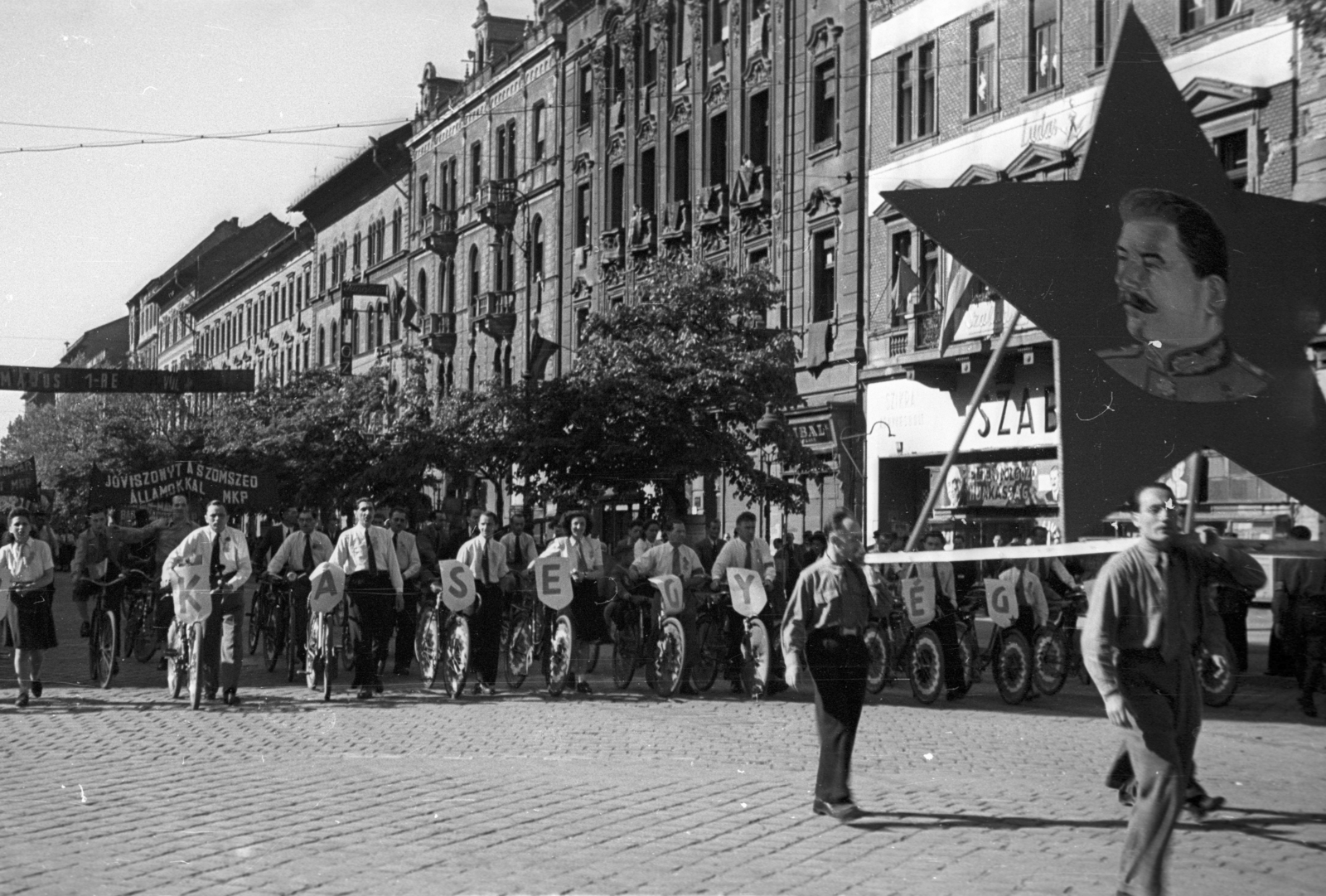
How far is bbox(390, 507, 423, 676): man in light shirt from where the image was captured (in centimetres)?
1739

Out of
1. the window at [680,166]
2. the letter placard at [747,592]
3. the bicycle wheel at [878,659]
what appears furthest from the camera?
the window at [680,166]

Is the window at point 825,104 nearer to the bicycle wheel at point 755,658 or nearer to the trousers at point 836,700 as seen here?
the bicycle wheel at point 755,658

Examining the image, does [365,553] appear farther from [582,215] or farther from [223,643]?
[582,215]

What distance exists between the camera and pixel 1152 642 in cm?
705

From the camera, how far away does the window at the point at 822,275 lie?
109ft

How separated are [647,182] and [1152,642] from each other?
3490 centimetres

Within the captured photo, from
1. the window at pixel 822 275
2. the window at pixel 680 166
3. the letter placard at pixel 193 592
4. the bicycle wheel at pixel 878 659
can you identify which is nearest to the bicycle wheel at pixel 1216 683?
the bicycle wheel at pixel 878 659

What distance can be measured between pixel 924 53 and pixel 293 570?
56.9ft

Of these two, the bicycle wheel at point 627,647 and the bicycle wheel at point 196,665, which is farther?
the bicycle wheel at point 627,647

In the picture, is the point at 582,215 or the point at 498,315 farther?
the point at 498,315

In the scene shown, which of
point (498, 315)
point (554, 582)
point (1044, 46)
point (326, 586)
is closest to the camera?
point (326, 586)

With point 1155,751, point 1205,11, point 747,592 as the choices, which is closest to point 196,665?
point 747,592

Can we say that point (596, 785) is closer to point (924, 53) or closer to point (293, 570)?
point (293, 570)

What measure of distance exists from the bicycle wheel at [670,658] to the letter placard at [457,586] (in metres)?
1.87
